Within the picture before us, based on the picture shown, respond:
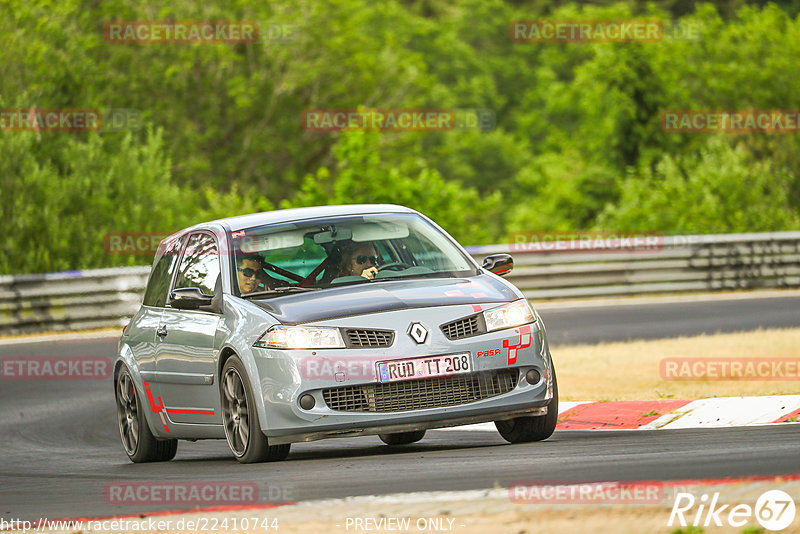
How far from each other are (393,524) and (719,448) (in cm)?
255

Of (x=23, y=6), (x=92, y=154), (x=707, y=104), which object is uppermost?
(x=23, y=6)

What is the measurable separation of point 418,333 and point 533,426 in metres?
1.16

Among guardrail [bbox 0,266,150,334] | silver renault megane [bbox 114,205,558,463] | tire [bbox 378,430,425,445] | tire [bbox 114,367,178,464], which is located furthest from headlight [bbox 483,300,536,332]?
guardrail [bbox 0,266,150,334]

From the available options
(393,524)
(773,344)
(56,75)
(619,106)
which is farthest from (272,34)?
(393,524)

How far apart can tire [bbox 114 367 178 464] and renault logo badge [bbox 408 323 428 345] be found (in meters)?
2.77

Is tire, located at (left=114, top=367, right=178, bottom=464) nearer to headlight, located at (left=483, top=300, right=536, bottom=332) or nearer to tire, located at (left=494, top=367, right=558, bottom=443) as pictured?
tire, located at (left=494, top=367, right=558, bottom=443)

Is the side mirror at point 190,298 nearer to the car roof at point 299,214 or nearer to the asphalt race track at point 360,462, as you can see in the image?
the car roof at point 299,214

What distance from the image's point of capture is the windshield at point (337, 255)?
363 inches

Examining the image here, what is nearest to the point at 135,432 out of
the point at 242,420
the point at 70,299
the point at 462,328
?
the point at 242,420

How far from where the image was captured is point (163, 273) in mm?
10609

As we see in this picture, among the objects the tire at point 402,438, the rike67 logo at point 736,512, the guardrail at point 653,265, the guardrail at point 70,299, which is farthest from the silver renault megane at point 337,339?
the guardrail at point 653,265

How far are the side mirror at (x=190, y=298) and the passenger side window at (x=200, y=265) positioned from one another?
170mm

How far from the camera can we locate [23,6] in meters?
34.2

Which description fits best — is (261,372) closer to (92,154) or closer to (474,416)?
(474,416)
